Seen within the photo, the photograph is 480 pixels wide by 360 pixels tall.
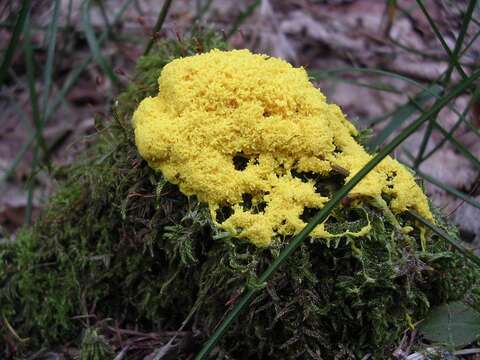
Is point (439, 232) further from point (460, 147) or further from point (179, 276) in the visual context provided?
point (179, 276)

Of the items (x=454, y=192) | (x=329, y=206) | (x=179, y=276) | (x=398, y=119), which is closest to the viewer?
(x=329, y=206)

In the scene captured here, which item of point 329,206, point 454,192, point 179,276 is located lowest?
point 179,276

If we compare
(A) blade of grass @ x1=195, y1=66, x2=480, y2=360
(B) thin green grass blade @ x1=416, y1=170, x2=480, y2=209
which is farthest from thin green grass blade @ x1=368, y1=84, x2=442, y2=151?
(A) blade of grass @ x1=195, y1=66, x2=480, y2=360

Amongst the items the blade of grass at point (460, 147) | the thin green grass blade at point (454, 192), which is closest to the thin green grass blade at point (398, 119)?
the thin green grass blade at point (454, 192)

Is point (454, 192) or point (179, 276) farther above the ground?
point (454, 192)

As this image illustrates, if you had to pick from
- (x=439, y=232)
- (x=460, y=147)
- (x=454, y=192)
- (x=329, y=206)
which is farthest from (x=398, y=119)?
(x=329, y=206)

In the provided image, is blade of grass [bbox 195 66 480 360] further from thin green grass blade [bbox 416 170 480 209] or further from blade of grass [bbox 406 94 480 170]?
thin green grass blade [bbox 416 170 480 209]
